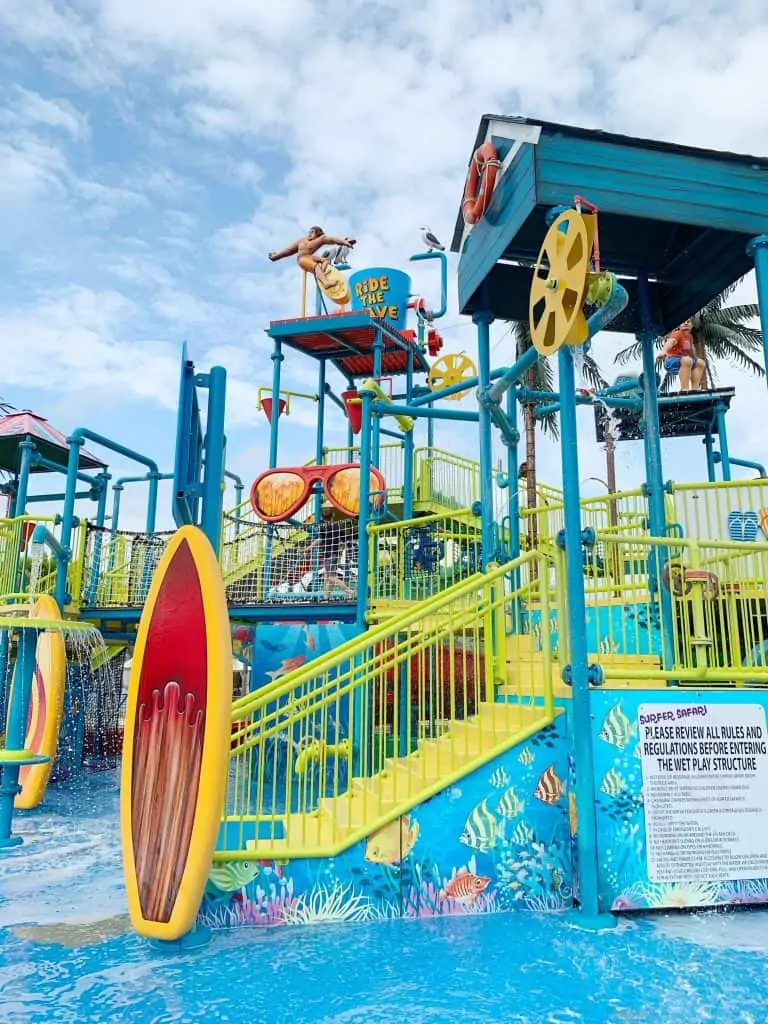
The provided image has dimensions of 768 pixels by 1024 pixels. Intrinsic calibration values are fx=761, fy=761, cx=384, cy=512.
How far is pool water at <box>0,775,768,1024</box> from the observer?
374cm

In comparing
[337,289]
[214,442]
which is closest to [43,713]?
[214,442]

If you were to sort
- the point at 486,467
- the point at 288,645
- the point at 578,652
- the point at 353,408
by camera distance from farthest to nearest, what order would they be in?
the point at 353,408 → the point at 288,645 → the point at 486,467 → the point at 578,652

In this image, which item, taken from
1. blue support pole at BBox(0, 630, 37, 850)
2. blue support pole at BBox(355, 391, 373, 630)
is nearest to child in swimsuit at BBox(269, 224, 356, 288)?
blue support pole at BBox(355, 391, 373, 630)

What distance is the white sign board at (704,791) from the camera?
209 inches

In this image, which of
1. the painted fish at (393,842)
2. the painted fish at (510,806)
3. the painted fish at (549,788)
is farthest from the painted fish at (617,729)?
the painted fish at (393,842)

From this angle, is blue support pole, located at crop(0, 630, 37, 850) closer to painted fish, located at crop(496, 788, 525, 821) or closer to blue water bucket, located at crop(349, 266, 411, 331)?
painted fish, located at crop(496, 788, 525, 821)

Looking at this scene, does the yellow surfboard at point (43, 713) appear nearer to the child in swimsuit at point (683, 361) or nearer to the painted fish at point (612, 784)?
the painted fish at point (612, 784)

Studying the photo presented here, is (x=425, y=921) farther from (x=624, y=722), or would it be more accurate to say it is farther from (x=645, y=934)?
(x=624, y=722)

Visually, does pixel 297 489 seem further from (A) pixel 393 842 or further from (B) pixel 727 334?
(B) pixel 727 334

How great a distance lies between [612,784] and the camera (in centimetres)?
534

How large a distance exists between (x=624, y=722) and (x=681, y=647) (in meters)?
1.62

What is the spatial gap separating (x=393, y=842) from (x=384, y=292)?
15.5 m

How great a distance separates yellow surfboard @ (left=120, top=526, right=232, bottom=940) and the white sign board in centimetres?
300

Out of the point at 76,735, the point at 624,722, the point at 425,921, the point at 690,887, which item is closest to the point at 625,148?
the point at 624,722
